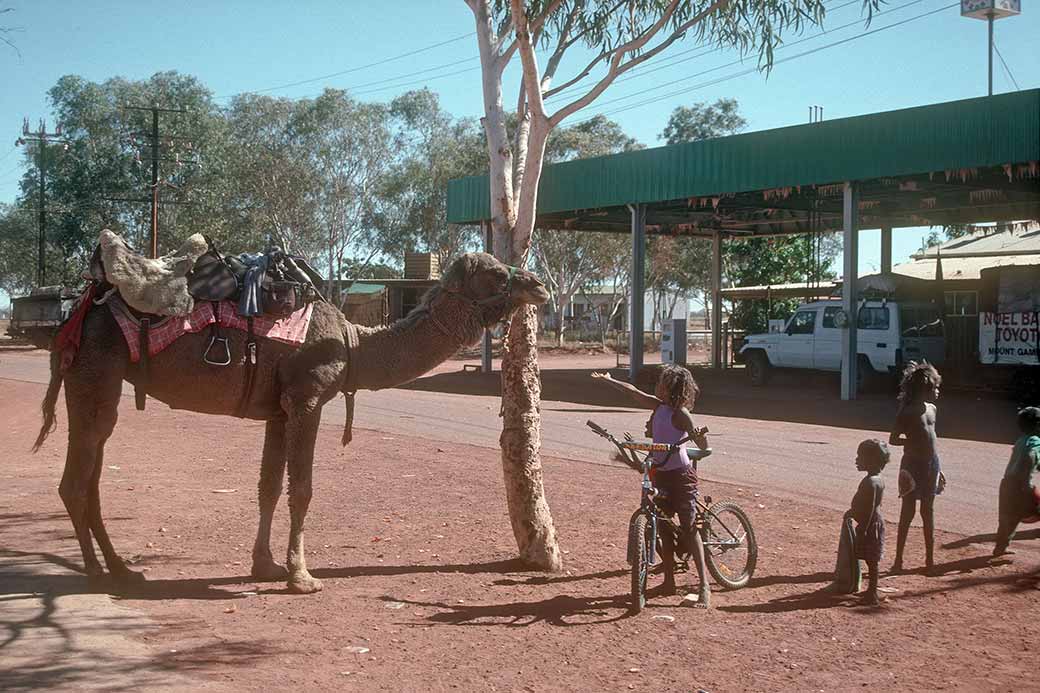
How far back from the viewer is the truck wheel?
3041 centimetres

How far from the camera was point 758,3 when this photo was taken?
1033cm

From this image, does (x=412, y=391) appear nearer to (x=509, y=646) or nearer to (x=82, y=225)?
(x=509, y=646)

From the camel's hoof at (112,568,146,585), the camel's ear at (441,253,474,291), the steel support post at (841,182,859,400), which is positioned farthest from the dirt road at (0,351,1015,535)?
the camel's hoof at (112,568,146,585)

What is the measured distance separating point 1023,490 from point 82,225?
5727 centimetres

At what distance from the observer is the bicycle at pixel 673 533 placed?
6828 mm

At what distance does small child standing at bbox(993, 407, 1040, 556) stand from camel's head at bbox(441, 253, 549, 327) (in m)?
4.12

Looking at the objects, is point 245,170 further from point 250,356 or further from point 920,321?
point 250,356

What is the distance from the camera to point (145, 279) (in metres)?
7.09

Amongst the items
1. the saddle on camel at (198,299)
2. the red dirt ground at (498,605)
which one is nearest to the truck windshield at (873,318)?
the red dirt ground at (498,605)

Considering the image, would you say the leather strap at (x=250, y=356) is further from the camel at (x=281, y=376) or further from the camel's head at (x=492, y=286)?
the camel's head at (x=492, y=286)

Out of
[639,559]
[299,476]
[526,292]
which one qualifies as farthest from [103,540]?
[639,559]

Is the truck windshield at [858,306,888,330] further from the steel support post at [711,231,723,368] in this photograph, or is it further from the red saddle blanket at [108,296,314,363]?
the red saddle blanket at [108,296,314,363]

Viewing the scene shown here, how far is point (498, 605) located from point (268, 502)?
1830mm

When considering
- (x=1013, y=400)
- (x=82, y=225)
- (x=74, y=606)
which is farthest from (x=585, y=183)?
(x=82, y=225)
